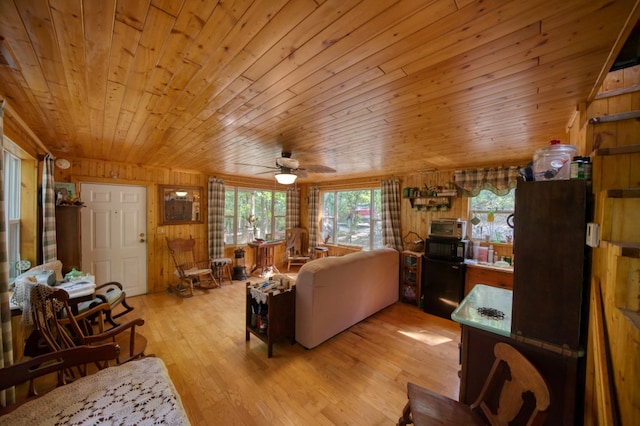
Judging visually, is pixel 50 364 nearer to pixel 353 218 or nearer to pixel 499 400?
pixel 499 400

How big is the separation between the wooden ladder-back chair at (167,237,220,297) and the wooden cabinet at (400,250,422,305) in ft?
11.4

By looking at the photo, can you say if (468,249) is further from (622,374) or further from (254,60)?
(254,60)

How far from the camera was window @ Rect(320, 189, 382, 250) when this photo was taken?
527cm

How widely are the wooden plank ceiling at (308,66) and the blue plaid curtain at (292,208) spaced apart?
388 cm

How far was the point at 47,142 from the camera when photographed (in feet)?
9.51

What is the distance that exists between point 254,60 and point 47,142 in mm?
3384

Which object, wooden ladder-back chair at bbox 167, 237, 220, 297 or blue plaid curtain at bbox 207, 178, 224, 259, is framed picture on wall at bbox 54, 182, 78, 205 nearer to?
wooden ladder-back chair at bbox 167, 237, 220, 297

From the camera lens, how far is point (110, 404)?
118 centimetres

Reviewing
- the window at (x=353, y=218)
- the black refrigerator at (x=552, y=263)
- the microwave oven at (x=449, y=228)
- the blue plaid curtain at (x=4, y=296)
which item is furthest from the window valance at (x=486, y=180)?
the blue plaid curtain at (x=4, y=296)

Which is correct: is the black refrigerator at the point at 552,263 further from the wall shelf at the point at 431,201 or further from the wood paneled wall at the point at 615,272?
the wall shelf at the point at 431,201

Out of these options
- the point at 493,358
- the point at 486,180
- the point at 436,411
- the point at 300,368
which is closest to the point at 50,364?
the point at 300,368

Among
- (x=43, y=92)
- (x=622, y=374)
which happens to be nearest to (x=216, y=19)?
Answer: (x=43, y=92)

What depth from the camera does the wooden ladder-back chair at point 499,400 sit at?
1.14 meters

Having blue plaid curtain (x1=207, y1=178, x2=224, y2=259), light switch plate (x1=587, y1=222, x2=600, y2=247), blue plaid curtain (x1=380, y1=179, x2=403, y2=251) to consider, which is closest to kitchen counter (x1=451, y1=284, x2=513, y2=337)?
light switch plate (x1=587, y1=222, x2=600, y2=247)
